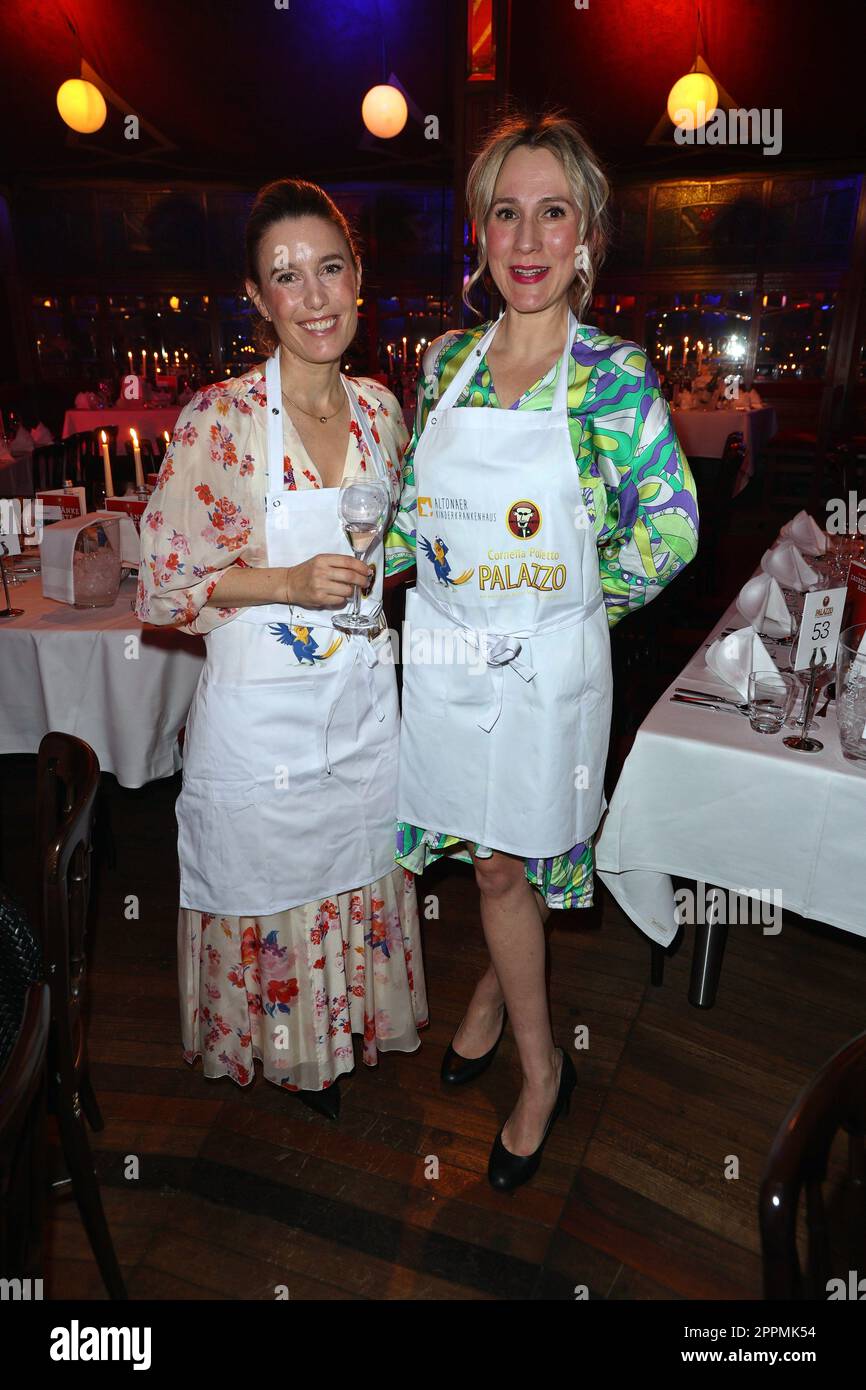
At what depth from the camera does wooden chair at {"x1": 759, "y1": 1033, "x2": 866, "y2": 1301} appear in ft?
2.40

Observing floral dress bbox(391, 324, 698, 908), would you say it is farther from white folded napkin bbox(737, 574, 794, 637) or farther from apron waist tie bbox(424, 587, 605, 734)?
white folded napkin bbox(737, 574, 794, 637)

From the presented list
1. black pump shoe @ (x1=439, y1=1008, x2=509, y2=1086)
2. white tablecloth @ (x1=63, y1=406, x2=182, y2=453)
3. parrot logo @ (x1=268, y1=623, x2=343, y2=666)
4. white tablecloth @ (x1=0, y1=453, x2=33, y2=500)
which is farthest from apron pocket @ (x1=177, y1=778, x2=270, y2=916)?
white tablecloth @ (x1=63, y1=406, x2=182, y2=453)

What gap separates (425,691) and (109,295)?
10871 millimetres

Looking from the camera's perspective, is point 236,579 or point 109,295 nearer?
point 236,579

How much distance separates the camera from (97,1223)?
150cm

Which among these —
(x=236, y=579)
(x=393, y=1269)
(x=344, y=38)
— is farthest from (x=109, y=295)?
(x=393, y=1269)

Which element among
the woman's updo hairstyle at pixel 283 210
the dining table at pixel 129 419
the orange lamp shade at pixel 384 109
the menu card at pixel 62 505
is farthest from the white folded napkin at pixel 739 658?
the orange lamp shade at pixel 384 109

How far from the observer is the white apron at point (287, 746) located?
166cm

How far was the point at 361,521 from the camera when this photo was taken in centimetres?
147

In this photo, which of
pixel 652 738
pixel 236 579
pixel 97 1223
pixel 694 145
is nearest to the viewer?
pixel 97 1223

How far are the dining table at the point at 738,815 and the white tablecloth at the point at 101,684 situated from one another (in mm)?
1406

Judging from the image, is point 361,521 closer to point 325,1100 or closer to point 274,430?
point 274,430

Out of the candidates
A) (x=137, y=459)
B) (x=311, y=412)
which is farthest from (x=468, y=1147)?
(x=137, y=459)
